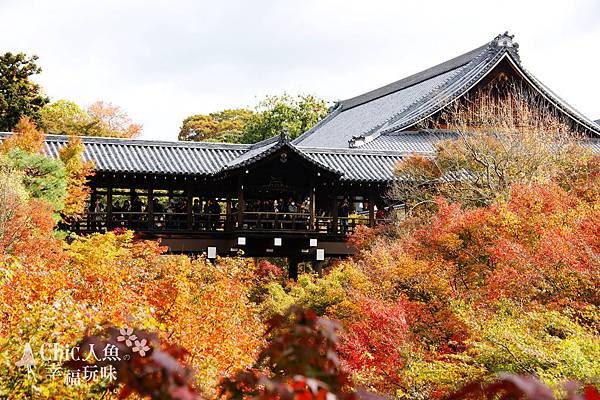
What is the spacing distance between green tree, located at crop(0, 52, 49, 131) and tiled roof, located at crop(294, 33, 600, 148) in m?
14.1

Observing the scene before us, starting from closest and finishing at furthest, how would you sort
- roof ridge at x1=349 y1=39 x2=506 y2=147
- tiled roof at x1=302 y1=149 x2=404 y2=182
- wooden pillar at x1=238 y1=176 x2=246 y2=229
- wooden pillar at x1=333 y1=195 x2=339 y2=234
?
wooden pillar at x1=238 y1=176 x2=246 y2=229
wooden pillar at x1=333 y1=195 x2=339 y2=234
tiled roof at x1=302 y1=149 x2=404 y2=182
roof ridge at x1=349 y1=39 x2=506 y2=147

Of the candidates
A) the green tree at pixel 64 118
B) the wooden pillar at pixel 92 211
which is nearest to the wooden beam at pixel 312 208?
the wooden pillar at pixel 92 211

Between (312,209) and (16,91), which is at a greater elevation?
(16,91)

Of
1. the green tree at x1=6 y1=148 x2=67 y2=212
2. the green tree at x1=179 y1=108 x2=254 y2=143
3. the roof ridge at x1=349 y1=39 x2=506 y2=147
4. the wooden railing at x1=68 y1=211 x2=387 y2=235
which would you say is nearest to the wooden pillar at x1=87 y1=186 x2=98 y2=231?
the wooden railing at x1=68 y1=211 x2=387 y2=235

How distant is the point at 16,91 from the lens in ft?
122

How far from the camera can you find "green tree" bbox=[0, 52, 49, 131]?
37031 millimetres

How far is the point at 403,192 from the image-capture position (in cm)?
2569

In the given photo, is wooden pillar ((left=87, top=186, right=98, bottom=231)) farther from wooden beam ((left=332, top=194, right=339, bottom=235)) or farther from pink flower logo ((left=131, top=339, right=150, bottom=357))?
pink flower logo ((left=131, top=339, right=150, bottom=357))

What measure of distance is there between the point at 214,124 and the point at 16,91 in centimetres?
2820

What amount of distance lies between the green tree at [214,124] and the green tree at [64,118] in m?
10.9

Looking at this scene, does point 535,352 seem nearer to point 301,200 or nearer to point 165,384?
point 165,384

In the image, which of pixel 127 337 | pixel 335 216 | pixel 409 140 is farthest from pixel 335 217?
pixel 127 337

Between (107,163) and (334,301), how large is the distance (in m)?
10.7

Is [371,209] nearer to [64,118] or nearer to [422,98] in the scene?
[422,98]
